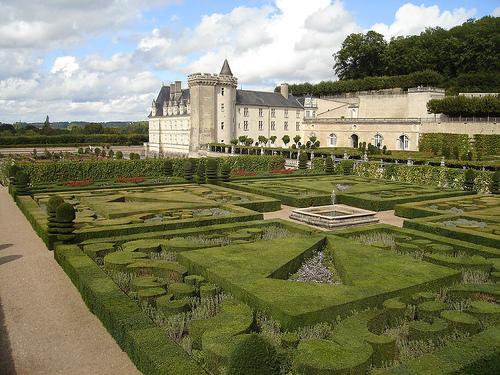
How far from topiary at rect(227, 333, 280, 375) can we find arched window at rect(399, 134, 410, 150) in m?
48.2

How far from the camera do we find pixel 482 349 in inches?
284

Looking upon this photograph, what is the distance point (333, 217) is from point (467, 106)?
3654cm

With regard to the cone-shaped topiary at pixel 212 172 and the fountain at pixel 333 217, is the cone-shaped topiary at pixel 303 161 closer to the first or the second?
the cone-shaped topiary at pixel 212 172

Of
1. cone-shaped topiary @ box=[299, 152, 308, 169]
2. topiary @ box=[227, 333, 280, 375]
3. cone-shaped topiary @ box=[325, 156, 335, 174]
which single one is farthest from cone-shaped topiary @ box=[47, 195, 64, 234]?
cone-shaped topiary @ box=[299, 152, 308, 169]

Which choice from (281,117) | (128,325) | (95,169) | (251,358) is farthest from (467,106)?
(251,358)

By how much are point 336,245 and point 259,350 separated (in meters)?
8.02

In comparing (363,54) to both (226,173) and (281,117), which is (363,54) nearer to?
(281,117)

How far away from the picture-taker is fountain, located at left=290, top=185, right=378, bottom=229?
683 inches

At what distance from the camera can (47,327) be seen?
29.7ft

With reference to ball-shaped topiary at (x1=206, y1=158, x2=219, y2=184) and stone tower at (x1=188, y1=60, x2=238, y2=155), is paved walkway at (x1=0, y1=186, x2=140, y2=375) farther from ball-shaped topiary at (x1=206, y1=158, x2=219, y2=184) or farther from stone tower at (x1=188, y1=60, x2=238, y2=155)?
stone tower at (x1=188, y1=60, x2=238, y2=155)

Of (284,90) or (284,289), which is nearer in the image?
(284,289)

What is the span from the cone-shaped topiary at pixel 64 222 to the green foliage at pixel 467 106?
43.7 metres

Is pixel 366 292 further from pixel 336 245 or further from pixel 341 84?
pixel 341 84

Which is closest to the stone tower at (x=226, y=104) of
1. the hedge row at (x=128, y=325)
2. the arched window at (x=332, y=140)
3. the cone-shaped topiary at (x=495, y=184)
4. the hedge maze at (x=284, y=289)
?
the arched window at (x=332, y=140)
